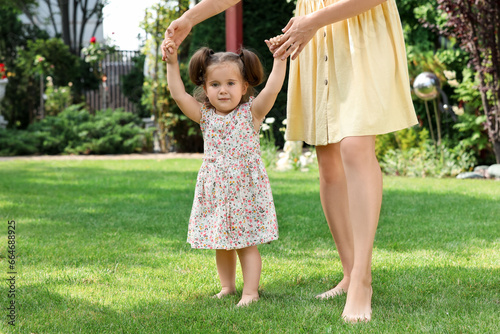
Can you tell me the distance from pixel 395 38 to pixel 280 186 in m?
3.93

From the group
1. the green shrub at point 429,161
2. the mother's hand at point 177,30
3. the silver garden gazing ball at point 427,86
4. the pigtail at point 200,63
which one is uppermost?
the silver garden gazing ball at point 427,86

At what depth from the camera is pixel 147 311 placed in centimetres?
229

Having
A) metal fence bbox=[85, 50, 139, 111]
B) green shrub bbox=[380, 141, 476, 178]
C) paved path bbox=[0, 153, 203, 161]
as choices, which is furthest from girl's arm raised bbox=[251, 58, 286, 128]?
metal fence bbox=[85, 50, 139, 111]

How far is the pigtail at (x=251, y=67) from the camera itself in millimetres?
2553

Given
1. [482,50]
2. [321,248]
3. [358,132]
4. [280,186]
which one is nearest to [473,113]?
[482,50]

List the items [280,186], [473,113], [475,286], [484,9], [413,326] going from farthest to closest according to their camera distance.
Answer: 1. [473,113]
2. [484,9]
3. [280,186]
4. [475,286]
5. [413,326]

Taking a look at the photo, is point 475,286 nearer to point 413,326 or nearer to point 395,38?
point 413,326

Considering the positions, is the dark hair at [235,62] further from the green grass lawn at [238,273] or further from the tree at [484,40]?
the tree at [484,40]

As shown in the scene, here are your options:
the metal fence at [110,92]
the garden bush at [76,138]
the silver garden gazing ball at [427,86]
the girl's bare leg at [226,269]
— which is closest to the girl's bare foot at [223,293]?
the girl's bare leg at [226,269]

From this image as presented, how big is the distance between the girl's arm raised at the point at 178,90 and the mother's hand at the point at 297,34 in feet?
1.57

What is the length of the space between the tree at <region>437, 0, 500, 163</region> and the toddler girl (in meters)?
4.94

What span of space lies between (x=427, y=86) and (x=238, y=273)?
186 inches

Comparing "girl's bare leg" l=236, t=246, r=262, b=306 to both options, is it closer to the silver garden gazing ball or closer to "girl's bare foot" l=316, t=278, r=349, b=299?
"girl's bare foot" l=316, t=278, r=349, b=299

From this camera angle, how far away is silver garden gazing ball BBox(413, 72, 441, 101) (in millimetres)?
6965
